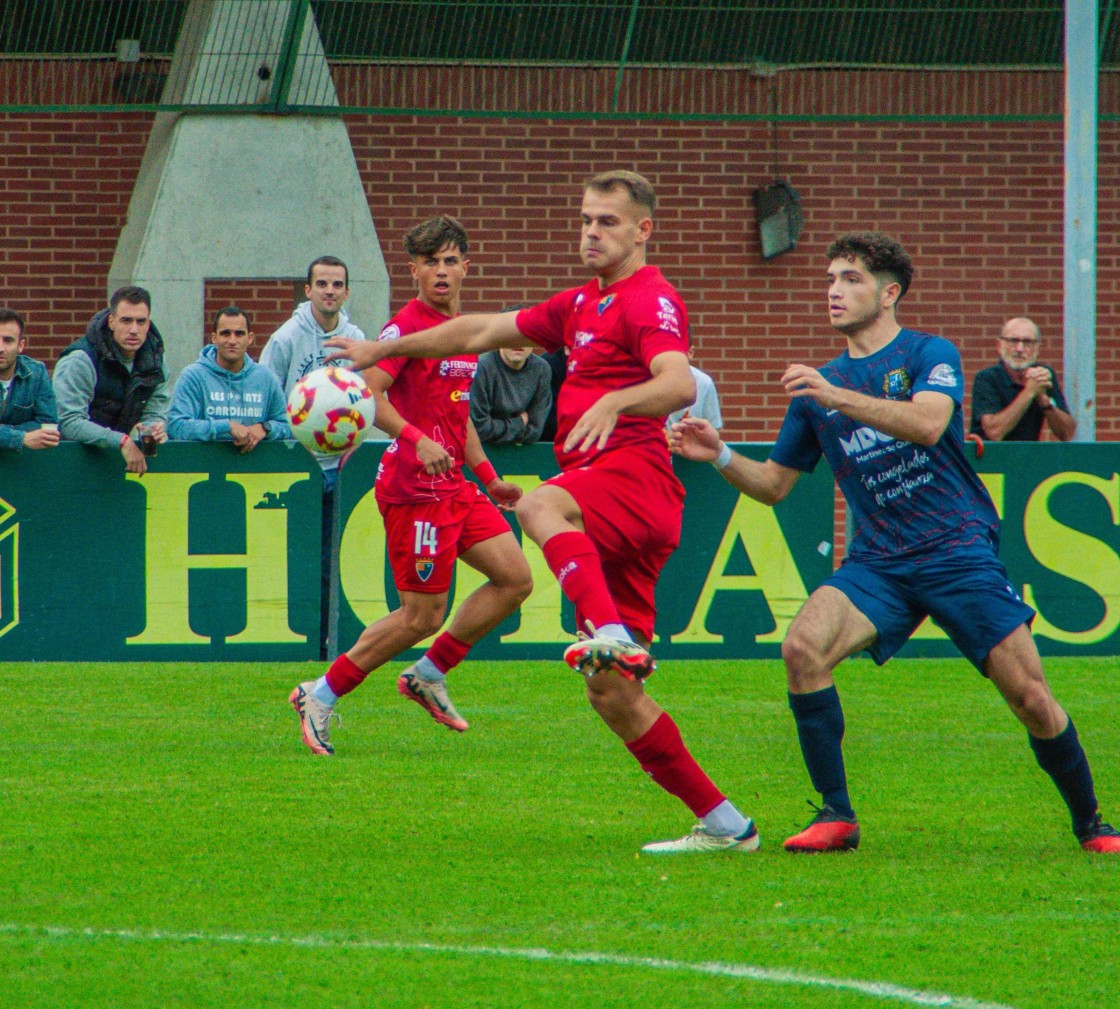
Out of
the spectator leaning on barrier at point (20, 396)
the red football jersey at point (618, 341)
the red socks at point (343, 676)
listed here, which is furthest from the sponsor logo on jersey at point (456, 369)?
the spectator leaning on barrier at point (20, 396)

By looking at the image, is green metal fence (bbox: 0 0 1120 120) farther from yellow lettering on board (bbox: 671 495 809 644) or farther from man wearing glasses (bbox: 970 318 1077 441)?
yellow lettering on board (bbox: 671 495 809 644)

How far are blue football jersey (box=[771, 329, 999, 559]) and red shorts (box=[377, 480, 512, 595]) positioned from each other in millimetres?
2411

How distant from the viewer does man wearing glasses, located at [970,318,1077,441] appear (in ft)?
38.0

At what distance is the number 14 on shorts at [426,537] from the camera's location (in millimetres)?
7816

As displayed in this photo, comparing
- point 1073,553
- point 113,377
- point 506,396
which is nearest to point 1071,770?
point 506,396

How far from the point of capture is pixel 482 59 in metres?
14.3

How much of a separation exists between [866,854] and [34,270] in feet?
35.5

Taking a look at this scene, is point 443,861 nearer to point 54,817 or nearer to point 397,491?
point 54,817

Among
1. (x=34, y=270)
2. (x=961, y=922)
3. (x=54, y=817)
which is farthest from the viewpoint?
(x=34, y=270)

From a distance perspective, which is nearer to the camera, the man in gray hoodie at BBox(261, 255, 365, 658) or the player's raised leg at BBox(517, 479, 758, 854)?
the player's raised leg at BBox(517, 479, 758, 854)

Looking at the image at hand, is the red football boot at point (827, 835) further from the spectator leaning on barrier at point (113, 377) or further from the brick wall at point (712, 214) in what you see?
the brick wall at point (712, 214)

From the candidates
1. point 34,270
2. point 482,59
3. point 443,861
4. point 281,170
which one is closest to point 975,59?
point 482,59

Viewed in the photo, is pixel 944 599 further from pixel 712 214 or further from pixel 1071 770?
pixel 712 214

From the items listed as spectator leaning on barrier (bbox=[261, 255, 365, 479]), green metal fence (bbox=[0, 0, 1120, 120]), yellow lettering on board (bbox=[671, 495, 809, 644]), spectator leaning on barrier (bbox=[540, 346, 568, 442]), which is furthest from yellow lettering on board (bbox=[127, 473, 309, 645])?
green metal fence (bbox=[0, 0, 1120, 120])
